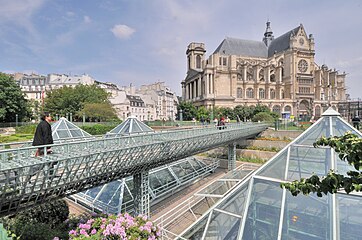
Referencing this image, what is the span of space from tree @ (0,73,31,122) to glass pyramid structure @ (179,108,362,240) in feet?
158

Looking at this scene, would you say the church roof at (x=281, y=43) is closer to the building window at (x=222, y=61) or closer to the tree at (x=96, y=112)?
the building window at (x=222, y=61)

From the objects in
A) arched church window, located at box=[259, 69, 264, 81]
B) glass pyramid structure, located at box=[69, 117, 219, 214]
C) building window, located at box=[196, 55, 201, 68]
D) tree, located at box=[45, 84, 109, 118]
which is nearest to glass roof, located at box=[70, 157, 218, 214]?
glass pyramid structure, located at box=[69, 117, 219, 214]

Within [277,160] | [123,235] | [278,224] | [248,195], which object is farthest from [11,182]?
[277,160]

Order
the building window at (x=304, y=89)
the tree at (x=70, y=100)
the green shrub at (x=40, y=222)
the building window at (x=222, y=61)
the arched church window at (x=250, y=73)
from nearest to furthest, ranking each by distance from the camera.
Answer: the green shrub at (x=40, y=222) → the tree at (x=70, y=100) → the building window at (x=222, y=61) → the building window at (x=304, y=89) → the arched church window at (x=250, y=73)

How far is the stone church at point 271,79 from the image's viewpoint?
67438mm

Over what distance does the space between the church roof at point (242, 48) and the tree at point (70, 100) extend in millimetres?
44636

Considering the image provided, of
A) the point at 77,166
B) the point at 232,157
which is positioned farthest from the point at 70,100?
the point at 77,166

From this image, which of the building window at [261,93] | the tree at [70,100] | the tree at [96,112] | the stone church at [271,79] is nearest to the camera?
the tree at [96,112]

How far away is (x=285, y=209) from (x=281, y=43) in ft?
271

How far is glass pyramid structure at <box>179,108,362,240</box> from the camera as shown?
4.82 m

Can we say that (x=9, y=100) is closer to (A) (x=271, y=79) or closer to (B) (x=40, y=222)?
(B) (x=40, y=222)

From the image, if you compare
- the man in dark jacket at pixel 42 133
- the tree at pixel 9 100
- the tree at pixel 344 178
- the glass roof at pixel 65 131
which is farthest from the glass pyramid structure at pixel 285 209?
the tree at pixel 9 100

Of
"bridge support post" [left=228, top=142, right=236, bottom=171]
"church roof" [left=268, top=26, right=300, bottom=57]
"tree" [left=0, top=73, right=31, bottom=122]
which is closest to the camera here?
"bridge support post" [left=228, top=142, right=236, bottom=171]

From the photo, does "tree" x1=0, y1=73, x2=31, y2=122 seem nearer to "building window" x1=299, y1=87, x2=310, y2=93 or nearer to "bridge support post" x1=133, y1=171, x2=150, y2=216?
"bridge support post" x1=133, y1=171, x2=150, y2=216
